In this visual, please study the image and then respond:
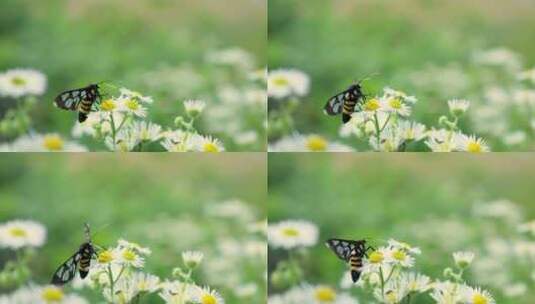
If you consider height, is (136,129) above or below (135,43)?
below

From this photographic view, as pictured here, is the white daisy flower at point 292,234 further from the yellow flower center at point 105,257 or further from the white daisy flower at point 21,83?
the white daisy flower at point 21,83

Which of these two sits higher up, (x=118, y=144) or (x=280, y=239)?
(x=118, y=144)

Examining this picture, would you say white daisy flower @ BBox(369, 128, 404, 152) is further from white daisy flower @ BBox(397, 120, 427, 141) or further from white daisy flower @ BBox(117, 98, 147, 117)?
white daisy flower @ BBox(117, 98, 147, 117)

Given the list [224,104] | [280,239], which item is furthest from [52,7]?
[280,239]

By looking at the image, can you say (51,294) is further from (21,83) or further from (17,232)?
(21,83)

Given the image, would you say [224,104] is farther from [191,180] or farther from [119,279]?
[119,279]

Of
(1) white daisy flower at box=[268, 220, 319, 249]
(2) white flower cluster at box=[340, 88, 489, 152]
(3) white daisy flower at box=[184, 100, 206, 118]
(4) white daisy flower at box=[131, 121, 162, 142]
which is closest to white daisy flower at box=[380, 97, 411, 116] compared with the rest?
(2) white flower cluster at box=[340, 88, 489, 152]

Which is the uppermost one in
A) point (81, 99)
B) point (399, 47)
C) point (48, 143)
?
point (399, 47)

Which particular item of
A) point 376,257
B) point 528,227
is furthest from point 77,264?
point 528,227
